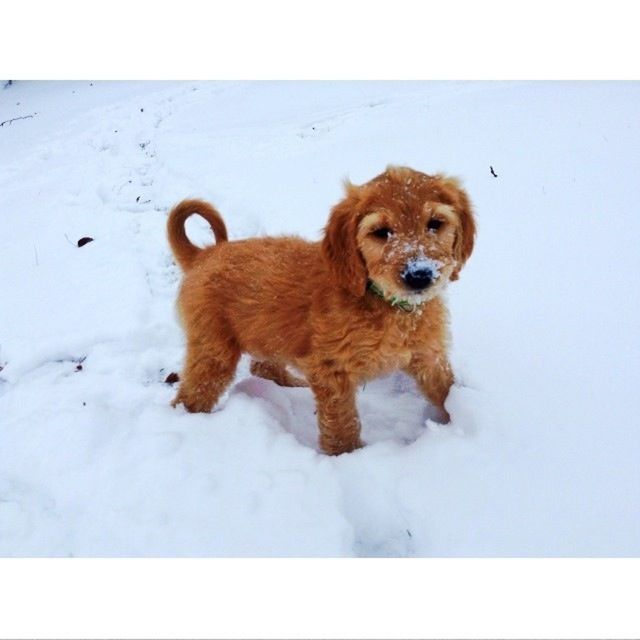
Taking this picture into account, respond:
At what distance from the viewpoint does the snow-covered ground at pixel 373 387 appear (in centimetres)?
250

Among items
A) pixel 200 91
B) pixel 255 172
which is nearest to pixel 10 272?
pixel 255 172

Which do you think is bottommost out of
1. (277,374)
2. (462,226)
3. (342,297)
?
(277,374)

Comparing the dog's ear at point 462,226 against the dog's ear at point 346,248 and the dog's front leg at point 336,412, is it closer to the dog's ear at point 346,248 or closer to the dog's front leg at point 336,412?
the dog's ear at point 346,248

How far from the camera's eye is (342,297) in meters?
2.73

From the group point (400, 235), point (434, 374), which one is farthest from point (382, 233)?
point (434, 374)

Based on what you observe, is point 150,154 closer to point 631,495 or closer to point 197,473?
point 197,473

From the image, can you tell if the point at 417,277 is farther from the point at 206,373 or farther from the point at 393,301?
the point at 206,373

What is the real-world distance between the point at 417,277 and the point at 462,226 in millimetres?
562

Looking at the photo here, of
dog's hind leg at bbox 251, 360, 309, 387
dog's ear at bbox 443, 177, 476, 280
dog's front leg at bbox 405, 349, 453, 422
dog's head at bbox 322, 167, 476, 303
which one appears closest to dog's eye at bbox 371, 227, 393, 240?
dog's head at bbox 322, 167, 476, 303

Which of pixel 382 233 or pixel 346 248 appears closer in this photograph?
pixel 382 233

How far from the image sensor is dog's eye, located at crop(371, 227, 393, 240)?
2523mm

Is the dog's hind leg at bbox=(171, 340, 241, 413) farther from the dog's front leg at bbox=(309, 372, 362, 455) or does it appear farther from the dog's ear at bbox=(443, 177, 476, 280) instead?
the dog's ear at bbox=(443, 177, 476, 280)

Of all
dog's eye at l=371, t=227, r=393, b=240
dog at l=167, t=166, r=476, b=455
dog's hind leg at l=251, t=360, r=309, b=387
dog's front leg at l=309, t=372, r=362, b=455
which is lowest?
dog's hind leg at l=251, t=360, r=309, b=387

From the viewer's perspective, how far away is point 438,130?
20.9 ft
